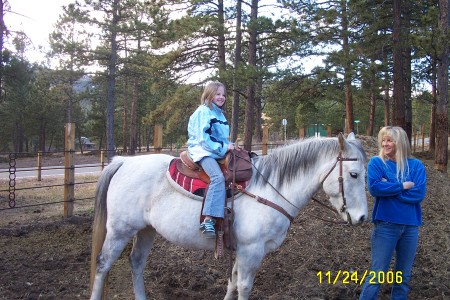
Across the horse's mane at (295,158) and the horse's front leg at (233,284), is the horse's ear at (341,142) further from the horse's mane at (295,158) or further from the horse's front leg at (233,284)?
the horse's front leg at (233,284)

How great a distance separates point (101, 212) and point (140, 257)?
2.03ft

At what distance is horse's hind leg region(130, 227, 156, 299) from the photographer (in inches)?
146

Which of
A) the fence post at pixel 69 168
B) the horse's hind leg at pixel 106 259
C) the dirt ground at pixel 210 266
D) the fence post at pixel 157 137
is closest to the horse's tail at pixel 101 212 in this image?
the horse's hind leg at pixel 106 259

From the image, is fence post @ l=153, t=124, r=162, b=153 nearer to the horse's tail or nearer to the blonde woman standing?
the horse's tail

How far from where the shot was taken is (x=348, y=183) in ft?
9.37

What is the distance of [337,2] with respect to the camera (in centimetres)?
1232

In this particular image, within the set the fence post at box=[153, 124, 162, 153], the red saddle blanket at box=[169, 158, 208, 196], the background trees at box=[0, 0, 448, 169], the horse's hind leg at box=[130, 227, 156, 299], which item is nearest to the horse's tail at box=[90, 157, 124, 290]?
the horse's hind leg at box=[130, 227, 156, 299]

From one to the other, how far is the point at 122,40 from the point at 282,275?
15.8 m

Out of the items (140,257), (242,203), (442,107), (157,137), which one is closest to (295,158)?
(242,203)

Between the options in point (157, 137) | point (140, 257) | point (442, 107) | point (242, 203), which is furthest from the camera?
point (442, 107)

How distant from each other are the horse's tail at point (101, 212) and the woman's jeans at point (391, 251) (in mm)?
2536

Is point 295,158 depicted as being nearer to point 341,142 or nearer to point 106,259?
point 341,142

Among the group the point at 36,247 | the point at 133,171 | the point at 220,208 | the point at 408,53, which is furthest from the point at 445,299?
the point at 408,53

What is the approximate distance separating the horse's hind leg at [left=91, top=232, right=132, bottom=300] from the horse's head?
79.6 inches
